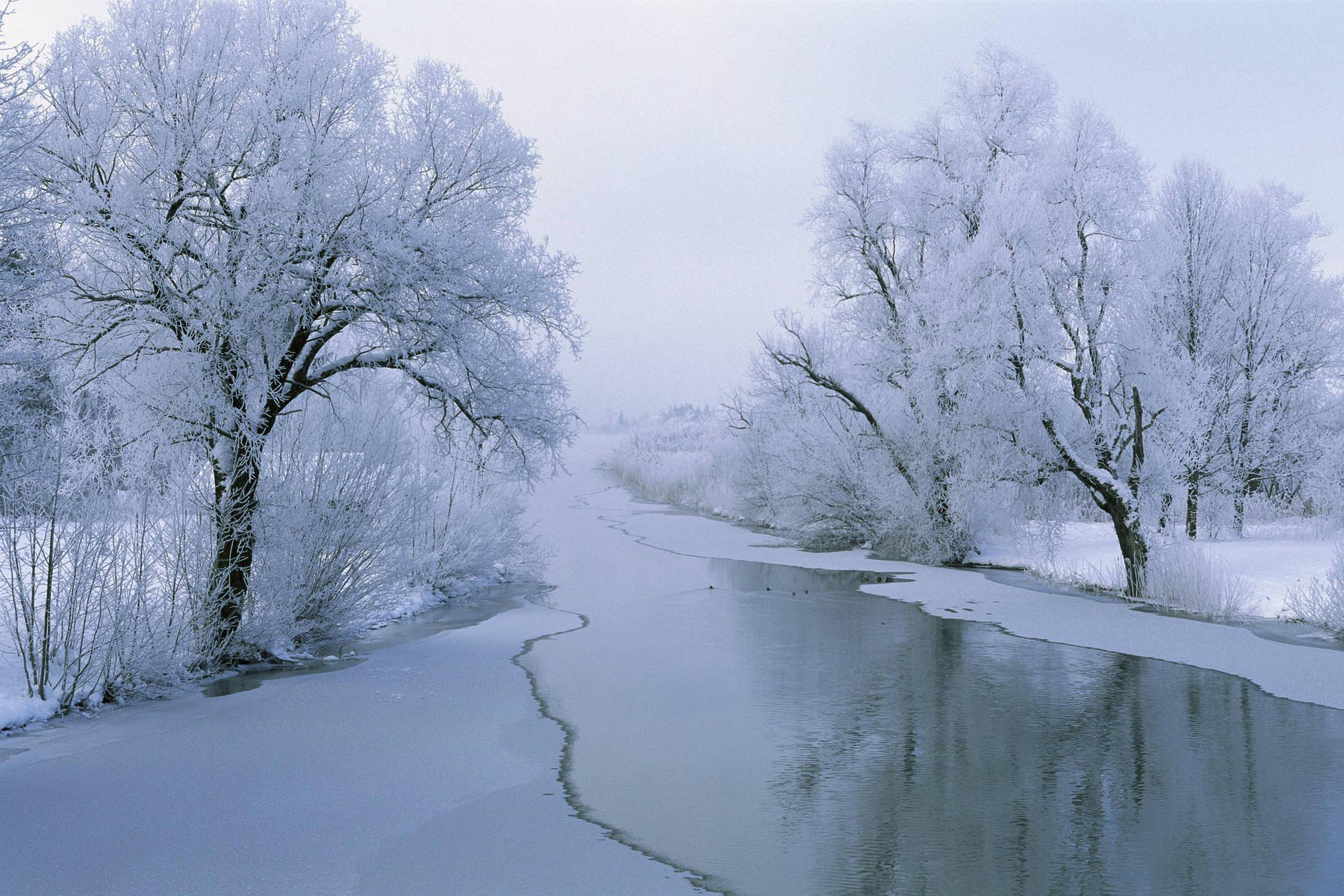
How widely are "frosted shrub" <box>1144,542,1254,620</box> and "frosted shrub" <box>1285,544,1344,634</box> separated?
72cm

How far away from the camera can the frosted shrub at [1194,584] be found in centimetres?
1338

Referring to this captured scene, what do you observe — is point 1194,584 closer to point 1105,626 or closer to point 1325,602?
point 1325,602

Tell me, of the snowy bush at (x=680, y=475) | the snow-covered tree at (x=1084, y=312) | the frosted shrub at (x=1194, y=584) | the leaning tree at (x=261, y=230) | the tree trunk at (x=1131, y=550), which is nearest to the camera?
the leaning tree at (x=261, y=230)

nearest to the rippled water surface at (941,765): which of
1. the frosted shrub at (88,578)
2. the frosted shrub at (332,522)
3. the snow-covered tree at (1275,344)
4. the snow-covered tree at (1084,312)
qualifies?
the frosted shrub at (332,522)

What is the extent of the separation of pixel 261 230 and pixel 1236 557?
16489 mm

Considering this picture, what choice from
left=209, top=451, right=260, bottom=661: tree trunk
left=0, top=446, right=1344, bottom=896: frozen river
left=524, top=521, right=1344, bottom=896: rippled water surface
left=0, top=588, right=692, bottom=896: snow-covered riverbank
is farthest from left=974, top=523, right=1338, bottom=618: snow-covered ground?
left=209, top=451, right=260, bottom=661: tree trunk

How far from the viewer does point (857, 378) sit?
23781mm

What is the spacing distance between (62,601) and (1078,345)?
50.8ft

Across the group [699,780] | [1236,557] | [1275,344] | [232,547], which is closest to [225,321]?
[232,547]

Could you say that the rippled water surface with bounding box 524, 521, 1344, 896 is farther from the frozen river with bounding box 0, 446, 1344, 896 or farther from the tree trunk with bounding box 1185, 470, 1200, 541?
the tree trunk with bounding box 1185, 470, 1200, 541

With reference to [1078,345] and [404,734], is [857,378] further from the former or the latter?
[404,734]

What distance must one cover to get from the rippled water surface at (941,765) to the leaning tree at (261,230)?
12.9 feet

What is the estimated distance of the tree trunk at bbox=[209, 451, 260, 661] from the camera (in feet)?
32.2

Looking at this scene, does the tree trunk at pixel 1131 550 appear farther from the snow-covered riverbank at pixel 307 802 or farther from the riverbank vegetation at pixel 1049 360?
the snow-covered riverbank at pixel 307 802
